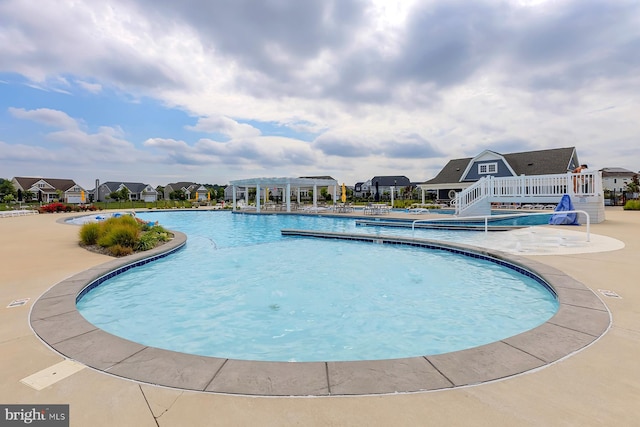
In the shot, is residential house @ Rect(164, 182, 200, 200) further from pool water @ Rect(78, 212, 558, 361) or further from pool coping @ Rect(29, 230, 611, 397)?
pool coping @ Rect(29, 230, 611, 397)

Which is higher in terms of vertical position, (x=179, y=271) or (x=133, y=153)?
(x=133, y=153)

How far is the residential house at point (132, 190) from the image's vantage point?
69062mm

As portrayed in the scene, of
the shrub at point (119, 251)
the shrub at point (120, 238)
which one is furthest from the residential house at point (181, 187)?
the shrub at point (119, 251)

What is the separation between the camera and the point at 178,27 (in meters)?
11.0

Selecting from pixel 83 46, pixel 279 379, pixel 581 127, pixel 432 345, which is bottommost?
pixel 432 345

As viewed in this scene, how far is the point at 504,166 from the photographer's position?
88.4 ft

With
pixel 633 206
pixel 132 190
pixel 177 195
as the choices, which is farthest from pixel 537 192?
pixel 132 190

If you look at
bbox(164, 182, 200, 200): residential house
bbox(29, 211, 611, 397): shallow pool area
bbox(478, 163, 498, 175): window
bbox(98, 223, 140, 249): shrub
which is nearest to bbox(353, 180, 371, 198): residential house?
bbox(164, 182, 200, 200): residential house

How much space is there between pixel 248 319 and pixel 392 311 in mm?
2371

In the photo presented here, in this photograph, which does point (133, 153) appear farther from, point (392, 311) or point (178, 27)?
point (392, 311)

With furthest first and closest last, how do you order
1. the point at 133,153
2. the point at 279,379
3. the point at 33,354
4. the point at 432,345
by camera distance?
the point at 133,153 < the point at 432,345 < the point at 33,354 < the point at 279,379

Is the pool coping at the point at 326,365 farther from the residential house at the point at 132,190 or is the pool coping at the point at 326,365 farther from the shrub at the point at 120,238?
the residential house at the point at 132,190

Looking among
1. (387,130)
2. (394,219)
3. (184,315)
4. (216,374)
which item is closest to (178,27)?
(184,315)

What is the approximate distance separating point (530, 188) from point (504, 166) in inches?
482
